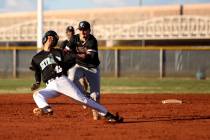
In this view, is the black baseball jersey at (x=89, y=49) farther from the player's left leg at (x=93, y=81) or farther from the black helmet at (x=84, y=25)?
the black helmet at (x=84, y=25)

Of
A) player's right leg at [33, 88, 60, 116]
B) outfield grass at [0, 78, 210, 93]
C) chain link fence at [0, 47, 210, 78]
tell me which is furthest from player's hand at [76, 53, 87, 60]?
chain link fence at [0, 47, 210, 78]

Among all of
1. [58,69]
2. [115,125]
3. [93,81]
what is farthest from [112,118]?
[58,69]

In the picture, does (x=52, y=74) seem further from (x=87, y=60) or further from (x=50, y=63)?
(x=87, y=60)

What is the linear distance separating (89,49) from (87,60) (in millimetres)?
262

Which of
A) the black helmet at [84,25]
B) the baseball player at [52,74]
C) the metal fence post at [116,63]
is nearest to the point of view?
the baseball player at [52,74]

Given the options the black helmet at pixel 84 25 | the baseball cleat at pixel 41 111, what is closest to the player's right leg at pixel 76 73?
the black helmet at pixel 84 25

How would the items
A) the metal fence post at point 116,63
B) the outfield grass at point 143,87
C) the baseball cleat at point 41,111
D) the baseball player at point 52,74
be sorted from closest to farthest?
the baseball cleat at point 41,111, the baseball player at point 52,74, the outfield grass at point 143,87, the metal fence post at point 116,63

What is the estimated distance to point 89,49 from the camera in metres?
11.5

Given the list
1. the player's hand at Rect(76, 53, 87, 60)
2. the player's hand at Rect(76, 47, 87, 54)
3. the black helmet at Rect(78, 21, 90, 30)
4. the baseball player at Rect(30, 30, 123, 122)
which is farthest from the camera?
the black helmet at Rect(78, 21, 90, 30)

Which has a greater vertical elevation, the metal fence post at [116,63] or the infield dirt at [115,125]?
the infield dirt at [115,125]

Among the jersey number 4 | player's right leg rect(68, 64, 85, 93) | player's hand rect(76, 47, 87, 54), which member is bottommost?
player's right leg rect(68, 64, 85, 93)

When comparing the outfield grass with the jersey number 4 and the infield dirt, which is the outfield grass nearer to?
the infield dirt

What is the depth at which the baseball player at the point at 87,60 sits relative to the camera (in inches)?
452

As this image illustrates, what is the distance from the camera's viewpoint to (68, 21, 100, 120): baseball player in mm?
11492
